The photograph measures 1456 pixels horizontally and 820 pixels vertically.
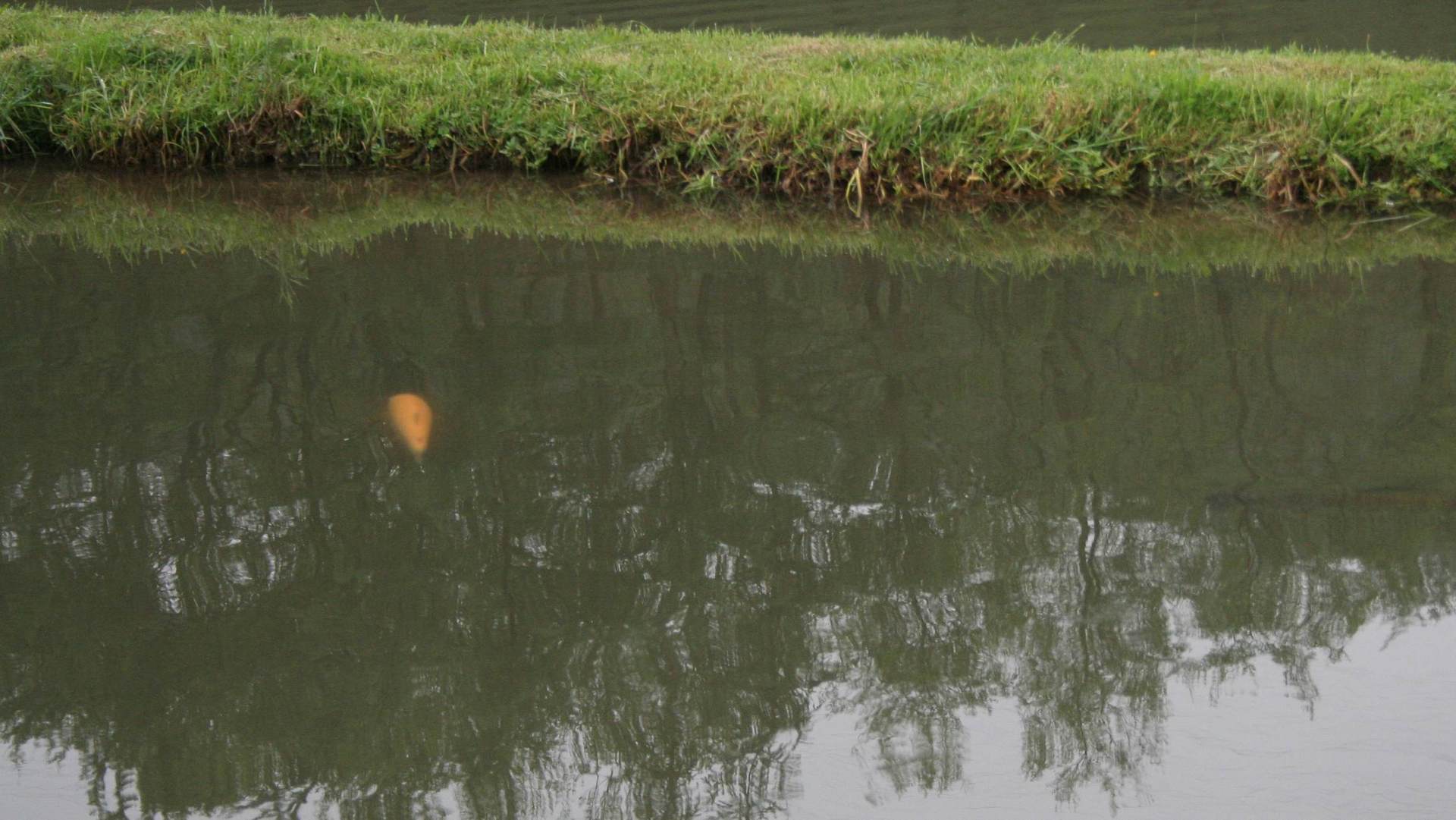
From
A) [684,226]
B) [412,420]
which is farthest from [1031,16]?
[412,420]

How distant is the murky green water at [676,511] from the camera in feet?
8.00

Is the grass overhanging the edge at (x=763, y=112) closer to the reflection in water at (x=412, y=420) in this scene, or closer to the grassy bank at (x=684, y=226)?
the grassy bank at (x=684, y=226)

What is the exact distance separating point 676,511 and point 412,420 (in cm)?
88

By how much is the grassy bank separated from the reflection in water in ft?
4.48

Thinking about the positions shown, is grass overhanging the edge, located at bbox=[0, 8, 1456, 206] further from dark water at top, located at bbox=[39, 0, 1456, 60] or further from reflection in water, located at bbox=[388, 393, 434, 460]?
dark water at top, located at bbox=[39, 0, 1456, 60]

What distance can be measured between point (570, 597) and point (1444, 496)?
2.06 m

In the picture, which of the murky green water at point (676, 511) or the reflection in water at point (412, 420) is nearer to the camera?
the murky green water at point (676, 511)

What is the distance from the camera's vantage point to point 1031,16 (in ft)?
38.2

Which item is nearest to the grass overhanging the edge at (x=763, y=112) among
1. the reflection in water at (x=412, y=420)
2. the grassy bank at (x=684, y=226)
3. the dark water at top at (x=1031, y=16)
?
the grassy bank at (x=684, y=226)

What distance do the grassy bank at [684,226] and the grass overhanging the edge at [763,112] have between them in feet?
0.61

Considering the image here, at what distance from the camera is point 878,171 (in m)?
5.63

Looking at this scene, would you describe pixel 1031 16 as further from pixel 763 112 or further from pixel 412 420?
pixel 412 420

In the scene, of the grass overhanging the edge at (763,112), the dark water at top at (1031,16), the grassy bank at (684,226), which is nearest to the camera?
the grassy bank at (684,226)

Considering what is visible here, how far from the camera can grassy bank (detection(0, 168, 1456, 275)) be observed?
16.0 ft
